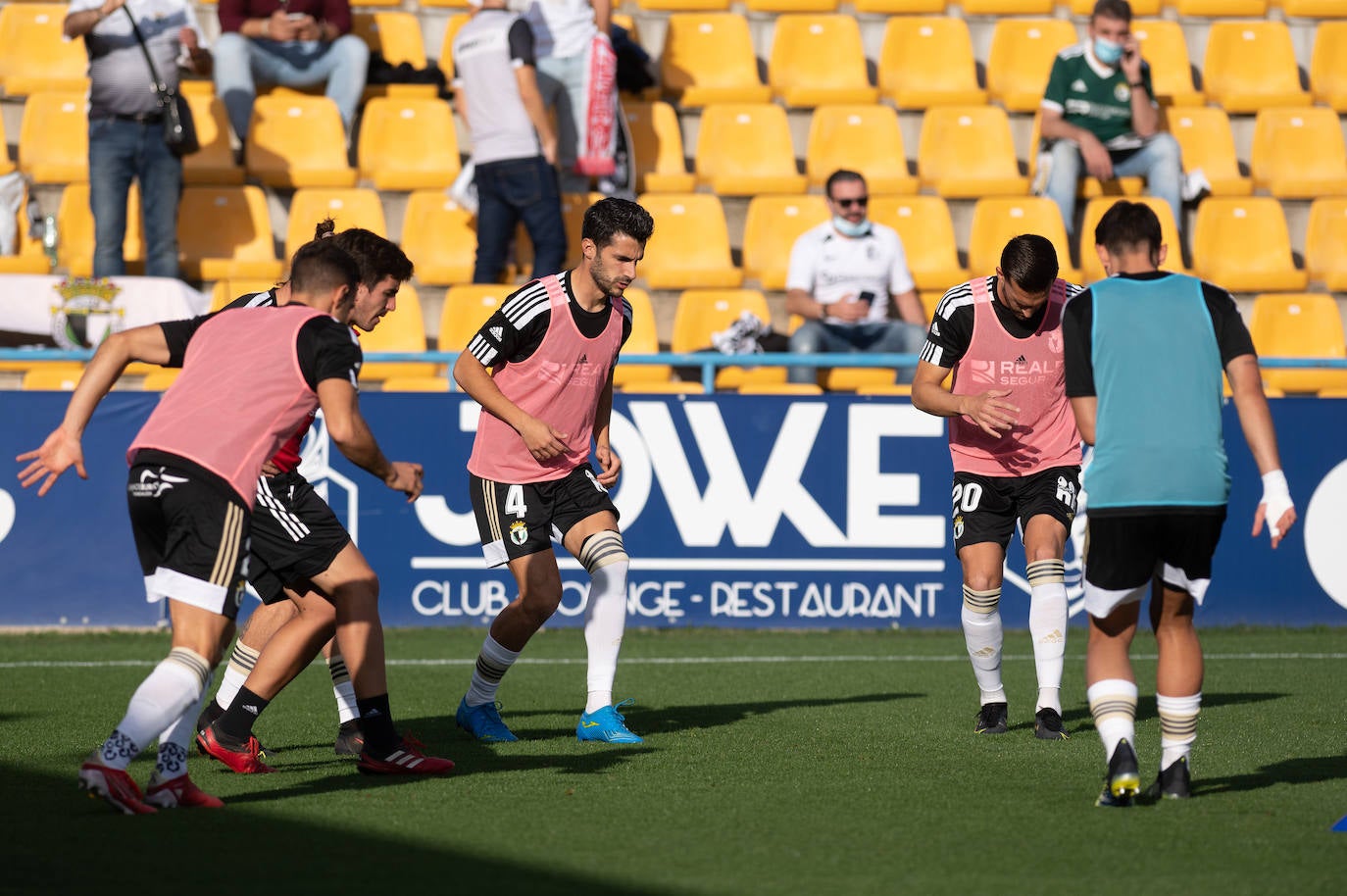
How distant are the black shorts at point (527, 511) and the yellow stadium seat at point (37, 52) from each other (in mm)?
8886

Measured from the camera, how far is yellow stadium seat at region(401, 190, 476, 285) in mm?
13570

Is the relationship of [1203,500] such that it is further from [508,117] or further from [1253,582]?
[508,117]

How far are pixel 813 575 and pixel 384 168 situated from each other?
5291 mm

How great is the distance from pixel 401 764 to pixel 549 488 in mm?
1527

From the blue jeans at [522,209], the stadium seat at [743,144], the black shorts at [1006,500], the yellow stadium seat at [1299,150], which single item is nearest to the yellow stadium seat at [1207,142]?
the yellow stadium seat at [1299,150]

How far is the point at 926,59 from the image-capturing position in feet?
51.1

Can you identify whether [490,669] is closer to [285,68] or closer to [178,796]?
[178,796]

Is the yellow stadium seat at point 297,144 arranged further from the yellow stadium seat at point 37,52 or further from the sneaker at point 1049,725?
the sneaker at point 1049,725

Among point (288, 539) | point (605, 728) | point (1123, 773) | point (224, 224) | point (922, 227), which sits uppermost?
point (224, 224)

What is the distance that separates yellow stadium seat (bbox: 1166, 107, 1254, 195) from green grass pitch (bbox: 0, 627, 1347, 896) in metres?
6.68

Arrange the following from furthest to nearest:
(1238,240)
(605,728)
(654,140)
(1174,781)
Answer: (654,140), (1238,240), (605,728), (1174,781)

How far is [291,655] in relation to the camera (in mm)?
6312

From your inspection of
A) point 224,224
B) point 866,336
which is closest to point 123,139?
point 224,224

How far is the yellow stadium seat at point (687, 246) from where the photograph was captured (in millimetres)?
13633
